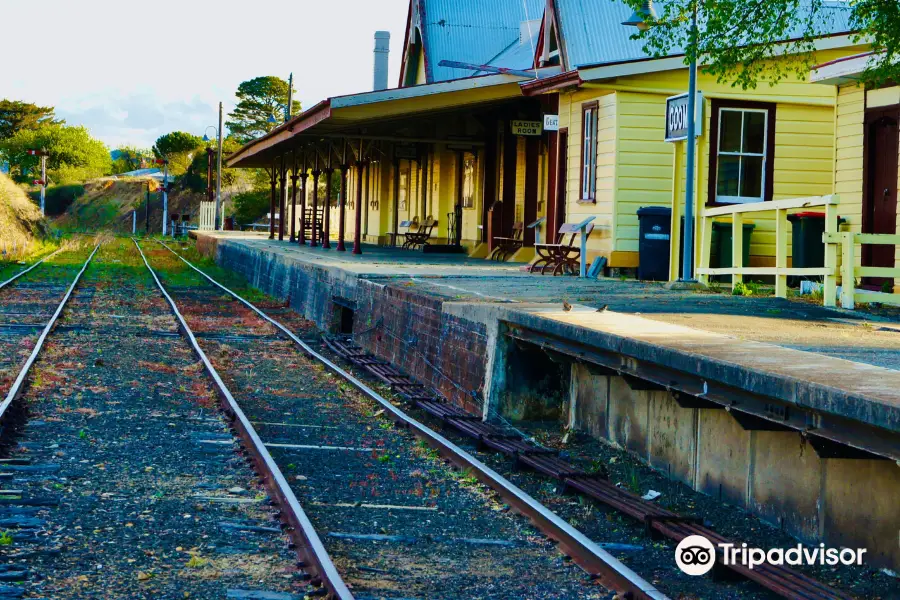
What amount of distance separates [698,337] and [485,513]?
191 cm

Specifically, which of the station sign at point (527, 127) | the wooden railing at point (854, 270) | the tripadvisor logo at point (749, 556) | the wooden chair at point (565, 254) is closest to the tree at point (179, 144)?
the station sign at point (527, 127)

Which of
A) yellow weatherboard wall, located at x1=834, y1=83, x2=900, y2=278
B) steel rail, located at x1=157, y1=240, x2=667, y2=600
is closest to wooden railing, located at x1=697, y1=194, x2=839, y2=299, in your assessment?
yellow weatherboard wall, located at x1=834, y1=83, x2=900, y2=278

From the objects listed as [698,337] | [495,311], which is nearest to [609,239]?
[495,311]

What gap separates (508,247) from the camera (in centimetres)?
2383

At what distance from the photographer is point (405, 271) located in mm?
17516

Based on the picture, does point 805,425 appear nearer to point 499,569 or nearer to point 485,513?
point 499,569

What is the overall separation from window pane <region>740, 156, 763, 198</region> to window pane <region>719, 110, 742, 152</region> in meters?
0.25

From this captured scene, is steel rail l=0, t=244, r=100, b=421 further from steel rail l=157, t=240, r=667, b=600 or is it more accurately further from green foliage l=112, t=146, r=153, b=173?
green foliage l=112, t=146, r=153, b=173

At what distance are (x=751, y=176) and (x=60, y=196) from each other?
92.7m

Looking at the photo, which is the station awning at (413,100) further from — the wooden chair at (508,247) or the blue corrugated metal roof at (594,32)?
the wooden chair at (508,247)

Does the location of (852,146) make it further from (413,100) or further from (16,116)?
(16,116)

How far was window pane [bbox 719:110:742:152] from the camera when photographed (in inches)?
687

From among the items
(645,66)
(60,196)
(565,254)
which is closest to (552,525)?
(565,254)

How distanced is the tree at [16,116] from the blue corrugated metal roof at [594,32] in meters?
114
